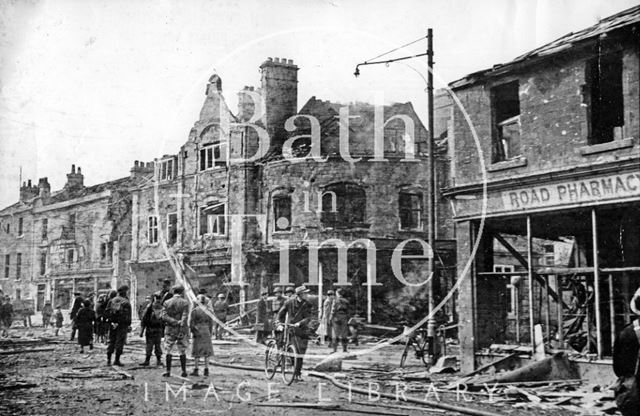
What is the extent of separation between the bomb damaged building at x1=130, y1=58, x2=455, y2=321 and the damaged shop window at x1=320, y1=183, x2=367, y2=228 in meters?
0.04

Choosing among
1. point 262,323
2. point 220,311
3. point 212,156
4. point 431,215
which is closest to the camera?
point 431,215

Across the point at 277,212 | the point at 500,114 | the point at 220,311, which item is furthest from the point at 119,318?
the point at 277,212

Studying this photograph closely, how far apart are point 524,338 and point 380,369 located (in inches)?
454

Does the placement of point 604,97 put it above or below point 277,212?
above

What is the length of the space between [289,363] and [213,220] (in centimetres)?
1972

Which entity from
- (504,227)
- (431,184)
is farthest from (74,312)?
(504,227)

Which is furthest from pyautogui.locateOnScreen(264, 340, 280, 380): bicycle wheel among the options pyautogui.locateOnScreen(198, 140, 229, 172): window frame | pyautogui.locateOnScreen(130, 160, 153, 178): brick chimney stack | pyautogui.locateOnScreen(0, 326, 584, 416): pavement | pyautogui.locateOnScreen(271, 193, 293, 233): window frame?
pyautogui.locateOnScreen(130, 160, 153, 178): brick chimney stack

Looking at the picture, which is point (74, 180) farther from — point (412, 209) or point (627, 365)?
point (627, 365)

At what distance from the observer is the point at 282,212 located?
3005 cm

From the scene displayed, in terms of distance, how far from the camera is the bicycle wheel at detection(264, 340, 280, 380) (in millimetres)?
13594

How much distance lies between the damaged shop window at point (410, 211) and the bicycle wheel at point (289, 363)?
1598 centimetres

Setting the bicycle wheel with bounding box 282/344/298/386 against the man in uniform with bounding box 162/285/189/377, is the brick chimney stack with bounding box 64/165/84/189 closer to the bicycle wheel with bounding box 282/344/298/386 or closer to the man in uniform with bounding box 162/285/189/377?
the man in uniform with bounding box 162/285/189/377

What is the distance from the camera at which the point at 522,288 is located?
26812mm

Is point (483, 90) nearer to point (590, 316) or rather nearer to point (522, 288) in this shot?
point (590, 316)
